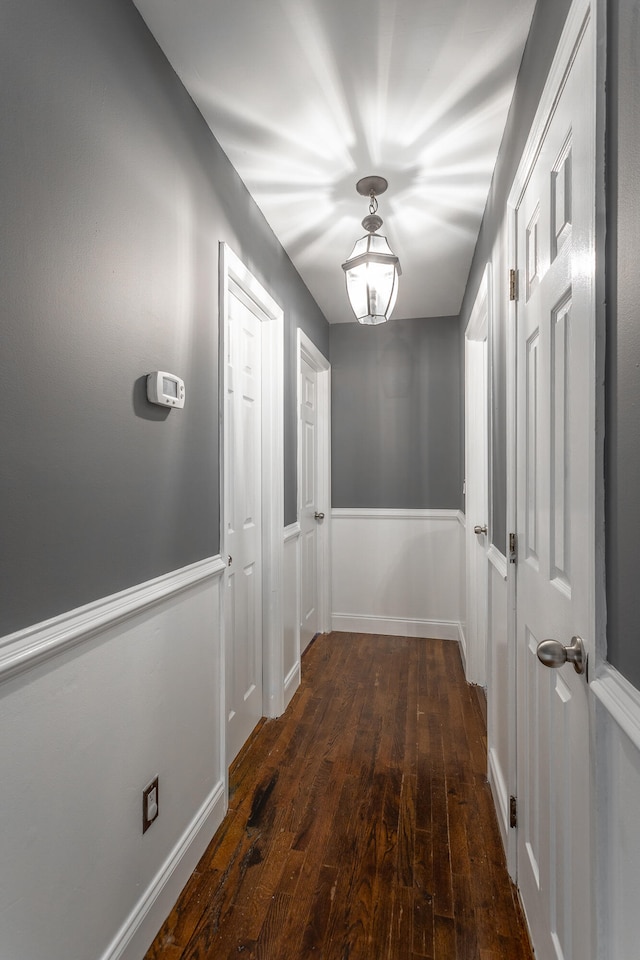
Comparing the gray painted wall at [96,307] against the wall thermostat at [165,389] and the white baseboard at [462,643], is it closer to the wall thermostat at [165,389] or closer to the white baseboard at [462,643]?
the wall thermostat at [165,389]

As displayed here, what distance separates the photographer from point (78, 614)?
104cm

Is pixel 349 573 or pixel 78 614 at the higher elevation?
pixel 78 614

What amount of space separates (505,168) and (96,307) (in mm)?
1490

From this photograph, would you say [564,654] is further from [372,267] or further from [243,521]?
[372,267]

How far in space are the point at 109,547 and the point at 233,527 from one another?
98 cm

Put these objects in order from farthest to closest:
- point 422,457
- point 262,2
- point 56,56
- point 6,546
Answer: point 422,457 → point 262,2 → point 56,56 → point 6,546

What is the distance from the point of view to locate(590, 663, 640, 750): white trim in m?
0.61

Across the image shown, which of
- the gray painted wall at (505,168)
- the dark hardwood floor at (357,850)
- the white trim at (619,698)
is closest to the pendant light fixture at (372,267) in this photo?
the gray painted wall at (505,168)

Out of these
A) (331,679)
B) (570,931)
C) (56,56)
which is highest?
(56,56)

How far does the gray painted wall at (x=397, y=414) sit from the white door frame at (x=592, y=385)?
2.10 meters

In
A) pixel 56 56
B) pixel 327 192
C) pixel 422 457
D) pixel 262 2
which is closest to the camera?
pixel 56 56

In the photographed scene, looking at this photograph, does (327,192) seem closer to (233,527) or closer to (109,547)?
(233,527)

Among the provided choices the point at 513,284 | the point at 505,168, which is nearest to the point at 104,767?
the point at 513,284

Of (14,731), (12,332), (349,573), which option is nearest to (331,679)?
(349,573)
